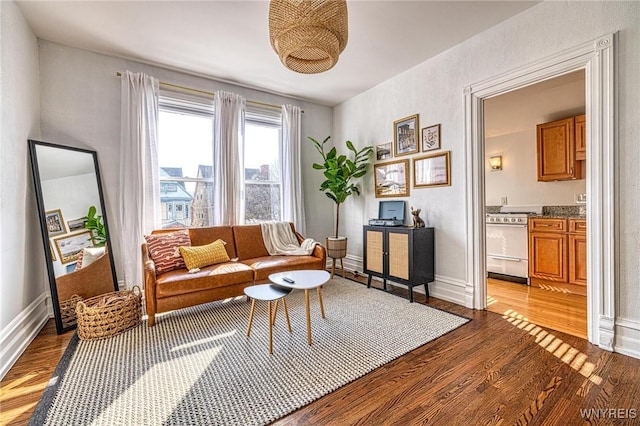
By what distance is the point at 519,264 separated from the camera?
4113 mm

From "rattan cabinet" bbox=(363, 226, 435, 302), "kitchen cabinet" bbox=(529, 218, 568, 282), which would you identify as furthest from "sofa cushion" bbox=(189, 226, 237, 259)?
"kitchen cabinet" bbox=(529, 218, 568, 282)

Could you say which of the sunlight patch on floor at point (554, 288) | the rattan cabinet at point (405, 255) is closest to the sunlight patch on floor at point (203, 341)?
the rattan cabinet at point (405, 255)

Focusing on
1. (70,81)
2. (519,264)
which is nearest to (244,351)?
(70,81)

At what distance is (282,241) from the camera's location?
4086 millimetres

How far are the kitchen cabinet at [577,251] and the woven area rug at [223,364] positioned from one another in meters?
2.09

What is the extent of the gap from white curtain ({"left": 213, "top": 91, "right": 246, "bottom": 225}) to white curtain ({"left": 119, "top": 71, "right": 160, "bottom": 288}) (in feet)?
2.46

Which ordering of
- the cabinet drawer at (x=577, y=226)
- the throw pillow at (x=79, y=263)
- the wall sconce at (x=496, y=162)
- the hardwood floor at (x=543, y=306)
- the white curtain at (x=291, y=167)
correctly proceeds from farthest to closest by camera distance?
the wall sconce at (x=496, y=162)
the white curtain at (x=291, y=167)
the cabinet drawer at (x=577, y=226)
the throw pillow at (x=79, y=263)
the hardwood floor at (x=543, y=306)

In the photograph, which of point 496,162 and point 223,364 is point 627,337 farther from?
point 496,162

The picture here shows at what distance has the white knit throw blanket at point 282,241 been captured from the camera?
3.87 meters

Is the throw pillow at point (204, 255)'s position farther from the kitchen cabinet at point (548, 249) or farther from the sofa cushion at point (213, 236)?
the kitchen cabinet at point (548, 249)

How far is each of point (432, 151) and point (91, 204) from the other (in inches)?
156

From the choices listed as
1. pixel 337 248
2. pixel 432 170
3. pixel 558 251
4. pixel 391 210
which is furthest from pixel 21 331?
pixel 558 251

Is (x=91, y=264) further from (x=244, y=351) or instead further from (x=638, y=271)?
(x=638, y=271)

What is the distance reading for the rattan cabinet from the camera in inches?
128
